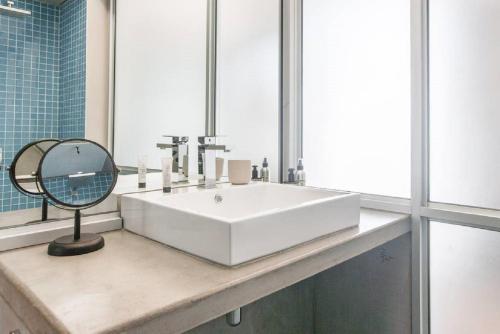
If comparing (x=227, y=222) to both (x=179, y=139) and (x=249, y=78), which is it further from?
(x=249, y=78)

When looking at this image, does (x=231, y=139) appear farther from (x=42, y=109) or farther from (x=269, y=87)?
(x=42, y=109)

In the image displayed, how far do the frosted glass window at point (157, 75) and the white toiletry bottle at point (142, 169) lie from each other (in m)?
0.02

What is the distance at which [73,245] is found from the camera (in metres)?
0.90

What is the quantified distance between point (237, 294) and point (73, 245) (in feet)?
1.52

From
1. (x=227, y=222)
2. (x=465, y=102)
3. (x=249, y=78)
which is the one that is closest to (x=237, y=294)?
(x=227, y=222)

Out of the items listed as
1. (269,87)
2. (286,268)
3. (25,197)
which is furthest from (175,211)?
(269,87)

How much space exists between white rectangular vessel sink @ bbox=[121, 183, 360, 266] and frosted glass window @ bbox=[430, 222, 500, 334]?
442 mm

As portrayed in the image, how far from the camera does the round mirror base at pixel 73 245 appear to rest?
2.90 ft

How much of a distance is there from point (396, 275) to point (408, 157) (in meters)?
0.50

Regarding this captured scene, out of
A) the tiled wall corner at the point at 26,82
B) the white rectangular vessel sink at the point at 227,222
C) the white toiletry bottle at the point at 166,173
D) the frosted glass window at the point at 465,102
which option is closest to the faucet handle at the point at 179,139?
the white toiletry bottle at the point at 166,173

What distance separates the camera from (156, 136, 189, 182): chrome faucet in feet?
4.84

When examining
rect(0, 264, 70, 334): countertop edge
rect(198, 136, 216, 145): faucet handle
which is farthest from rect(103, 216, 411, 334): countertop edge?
rect(198, 136, 216, 145): faucet handle

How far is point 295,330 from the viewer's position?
1741 millimetres

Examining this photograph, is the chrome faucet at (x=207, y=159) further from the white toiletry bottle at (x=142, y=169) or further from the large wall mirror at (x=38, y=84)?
the large wall mirror at (x=38, y=84)
